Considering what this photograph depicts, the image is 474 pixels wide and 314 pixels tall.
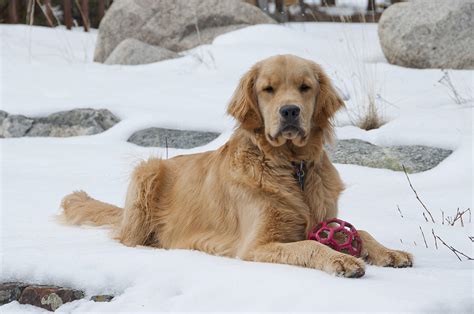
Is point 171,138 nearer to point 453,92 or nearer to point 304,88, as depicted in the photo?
point 453,92

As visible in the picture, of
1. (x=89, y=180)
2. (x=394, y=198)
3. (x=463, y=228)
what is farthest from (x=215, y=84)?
(x=463, y=228)

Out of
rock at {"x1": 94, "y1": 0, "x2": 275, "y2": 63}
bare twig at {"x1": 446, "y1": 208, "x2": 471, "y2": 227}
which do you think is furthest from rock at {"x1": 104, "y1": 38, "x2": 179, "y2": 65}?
Result: bare twig at {"x1": 446, "y1": 208, "x2": 471, "y2": 227}

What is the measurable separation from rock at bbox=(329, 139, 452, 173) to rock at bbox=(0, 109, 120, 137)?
→ 2895 millimetres

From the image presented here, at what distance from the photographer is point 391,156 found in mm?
7250

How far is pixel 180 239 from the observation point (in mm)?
4875

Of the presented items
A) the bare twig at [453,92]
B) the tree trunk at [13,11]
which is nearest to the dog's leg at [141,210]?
the bare twig at [453,92]

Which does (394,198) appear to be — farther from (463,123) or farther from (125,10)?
(125,10)

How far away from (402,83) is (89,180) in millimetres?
4556

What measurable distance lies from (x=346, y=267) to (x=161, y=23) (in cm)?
967

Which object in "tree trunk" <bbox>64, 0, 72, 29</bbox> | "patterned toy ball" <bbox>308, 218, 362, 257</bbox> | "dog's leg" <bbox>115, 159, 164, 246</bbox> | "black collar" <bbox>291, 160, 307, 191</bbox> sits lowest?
"tree trunk" <bbox>64, 0, 72, 29</bbox>

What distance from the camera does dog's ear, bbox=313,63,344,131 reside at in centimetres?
458

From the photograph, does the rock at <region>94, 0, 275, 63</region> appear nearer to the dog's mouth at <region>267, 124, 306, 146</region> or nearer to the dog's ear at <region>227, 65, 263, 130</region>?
the dog's ear at <region>227, 65, 263, 130</region>

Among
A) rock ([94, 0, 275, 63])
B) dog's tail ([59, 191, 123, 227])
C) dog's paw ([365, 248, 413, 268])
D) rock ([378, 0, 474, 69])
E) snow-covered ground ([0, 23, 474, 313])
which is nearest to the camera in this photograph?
snow-covered ground ([0, 23, 474, 313])

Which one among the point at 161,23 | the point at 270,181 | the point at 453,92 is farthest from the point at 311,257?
the point at 161,23
